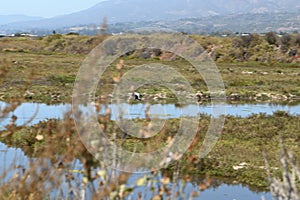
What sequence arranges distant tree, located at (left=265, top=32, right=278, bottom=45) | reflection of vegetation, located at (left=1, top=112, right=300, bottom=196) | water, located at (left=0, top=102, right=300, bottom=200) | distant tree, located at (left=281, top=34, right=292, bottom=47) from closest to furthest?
water, located at (left=0, top=102, right=300, bottom=200)
reflection of vegetation, located at (left=1, top=112, right=300, bottom=196)
distant tree, located at (left=281, top=34, right=292, bottom=47)
distant tree, located at (left=265, top=32, right=278, bottom=45)

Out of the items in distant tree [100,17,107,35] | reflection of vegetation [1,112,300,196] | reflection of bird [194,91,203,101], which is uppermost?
distant tree [100,17,107,35]

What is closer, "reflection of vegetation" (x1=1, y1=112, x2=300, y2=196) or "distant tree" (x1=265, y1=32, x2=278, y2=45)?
"reflection of vegetation" (x1=1, y1=112, x2=300, y2=196)

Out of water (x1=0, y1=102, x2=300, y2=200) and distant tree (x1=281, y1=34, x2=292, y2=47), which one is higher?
distant tree (x1=281, y1=34, x2=292, y2=47)

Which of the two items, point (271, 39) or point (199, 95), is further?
point (271, 39)

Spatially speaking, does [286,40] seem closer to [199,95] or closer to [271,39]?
[271,39]

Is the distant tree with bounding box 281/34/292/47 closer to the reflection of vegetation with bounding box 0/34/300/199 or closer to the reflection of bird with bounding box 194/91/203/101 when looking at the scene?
the reflection of vegetation with bounding box 0/34/300/199

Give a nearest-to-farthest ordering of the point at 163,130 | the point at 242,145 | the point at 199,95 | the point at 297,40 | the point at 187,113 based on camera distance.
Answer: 1. the point at 163,130
2. the point at 242,145
3. the point at 187,113
4. the point at 199,95
5. the point at 297,40

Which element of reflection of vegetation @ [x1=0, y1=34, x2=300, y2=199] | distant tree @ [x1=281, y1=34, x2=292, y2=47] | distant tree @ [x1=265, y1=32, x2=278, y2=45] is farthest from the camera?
distant tree @ [x1=265, y1=32, x2=278, y2=45]

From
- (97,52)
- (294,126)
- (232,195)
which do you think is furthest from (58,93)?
(97,52)

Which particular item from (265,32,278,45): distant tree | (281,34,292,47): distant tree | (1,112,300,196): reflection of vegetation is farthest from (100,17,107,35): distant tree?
(265,32,278,45): distant tree

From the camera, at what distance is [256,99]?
30.9 metres

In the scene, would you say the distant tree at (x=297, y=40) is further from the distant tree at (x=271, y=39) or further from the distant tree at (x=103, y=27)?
the distant tree at (x=103, y=27)

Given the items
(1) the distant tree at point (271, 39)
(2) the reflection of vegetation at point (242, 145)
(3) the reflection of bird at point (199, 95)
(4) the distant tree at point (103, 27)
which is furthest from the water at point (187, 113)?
(1) the distant tree at point (271, 39)

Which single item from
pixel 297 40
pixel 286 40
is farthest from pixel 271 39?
pixel 297 40
